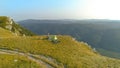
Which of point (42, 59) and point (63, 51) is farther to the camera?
point (63, 51)

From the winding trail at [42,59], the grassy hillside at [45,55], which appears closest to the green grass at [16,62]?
the grassy hillside at [45,55]

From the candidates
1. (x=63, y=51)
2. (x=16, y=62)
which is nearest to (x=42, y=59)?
(x=16, y=62)

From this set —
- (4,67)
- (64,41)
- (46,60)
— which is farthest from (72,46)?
(4,67)

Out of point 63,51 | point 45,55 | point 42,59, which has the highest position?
point 63,51

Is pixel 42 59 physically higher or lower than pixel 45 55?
lower

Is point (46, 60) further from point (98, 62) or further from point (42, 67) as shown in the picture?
point (98, 62)

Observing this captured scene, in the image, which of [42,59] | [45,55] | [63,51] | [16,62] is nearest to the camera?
[16,62]

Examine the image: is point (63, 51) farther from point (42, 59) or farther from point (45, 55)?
point (42, 59)

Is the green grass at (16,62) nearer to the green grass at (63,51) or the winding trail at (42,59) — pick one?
the winding trail at (42,59)
